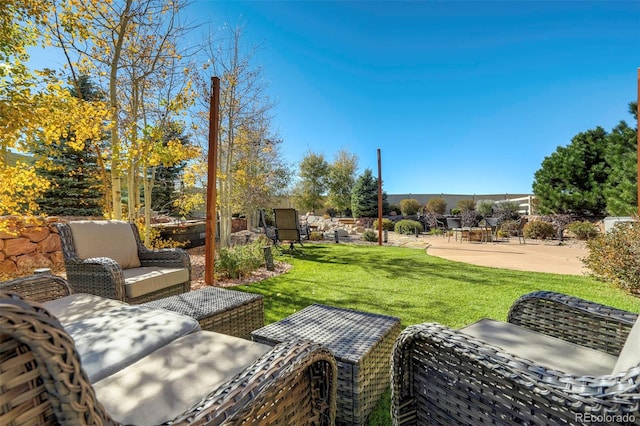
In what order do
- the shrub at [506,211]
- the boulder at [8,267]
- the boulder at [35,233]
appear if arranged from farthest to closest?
the shrub at [506,211]
the boulder at [35,233]
the boulder at [8,267]

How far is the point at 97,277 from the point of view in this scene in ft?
8.65

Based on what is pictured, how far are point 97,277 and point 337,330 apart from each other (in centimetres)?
223

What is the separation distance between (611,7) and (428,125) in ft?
27.7

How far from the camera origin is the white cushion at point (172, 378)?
92cm

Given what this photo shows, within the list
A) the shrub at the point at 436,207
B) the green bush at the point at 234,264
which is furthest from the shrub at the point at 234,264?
the shrub at the point at 436,207

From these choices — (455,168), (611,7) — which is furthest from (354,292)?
(455,168)

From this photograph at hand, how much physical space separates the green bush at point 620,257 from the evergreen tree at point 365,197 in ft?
42.3

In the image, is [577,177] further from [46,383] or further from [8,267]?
[8,267]

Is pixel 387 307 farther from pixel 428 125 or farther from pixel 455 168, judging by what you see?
pixel 455 168

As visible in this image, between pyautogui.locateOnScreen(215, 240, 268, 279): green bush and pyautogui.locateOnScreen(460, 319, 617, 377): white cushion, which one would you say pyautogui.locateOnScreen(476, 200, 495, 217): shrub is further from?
pyautogui.locateOnScreen(460, 319, 617, 377): white cushion

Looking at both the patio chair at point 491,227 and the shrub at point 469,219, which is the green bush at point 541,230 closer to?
the patio chair at point 491,227

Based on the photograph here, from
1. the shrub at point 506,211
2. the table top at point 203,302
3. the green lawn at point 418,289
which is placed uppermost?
the shrub at point 506,211

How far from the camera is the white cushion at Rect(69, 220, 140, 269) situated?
2916 millimetres

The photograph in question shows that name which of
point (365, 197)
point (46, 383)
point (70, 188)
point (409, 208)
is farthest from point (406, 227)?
point (46, 383)
